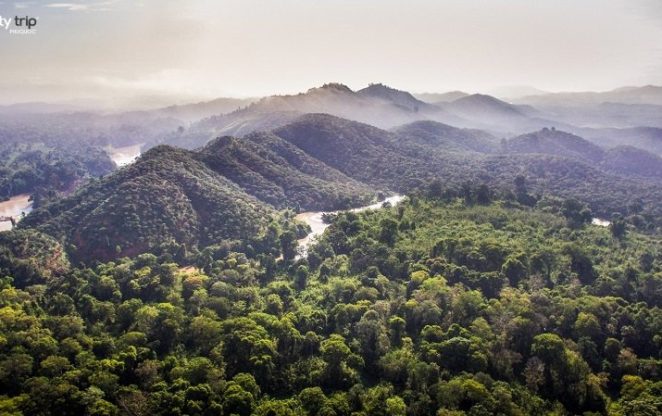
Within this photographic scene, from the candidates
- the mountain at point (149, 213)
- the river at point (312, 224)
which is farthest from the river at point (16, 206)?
the river at point (312, 224)

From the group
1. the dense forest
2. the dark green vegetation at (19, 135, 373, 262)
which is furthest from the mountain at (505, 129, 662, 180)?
the dark green vegetation at (19, 135, 373, 262)

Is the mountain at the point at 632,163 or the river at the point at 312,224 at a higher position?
the mountain at the point at 632,163

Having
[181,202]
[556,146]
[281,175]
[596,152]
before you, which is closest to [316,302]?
[181,202]

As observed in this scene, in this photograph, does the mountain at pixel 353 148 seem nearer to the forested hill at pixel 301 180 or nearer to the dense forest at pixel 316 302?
the forested hill at pixel 301 180

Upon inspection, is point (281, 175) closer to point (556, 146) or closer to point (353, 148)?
point (353, 148)

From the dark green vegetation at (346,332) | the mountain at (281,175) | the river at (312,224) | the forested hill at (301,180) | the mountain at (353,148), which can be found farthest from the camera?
the mountain at (353,148)

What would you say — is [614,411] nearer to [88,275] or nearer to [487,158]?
[88,275]

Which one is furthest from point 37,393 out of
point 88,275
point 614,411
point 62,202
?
point 62,202
